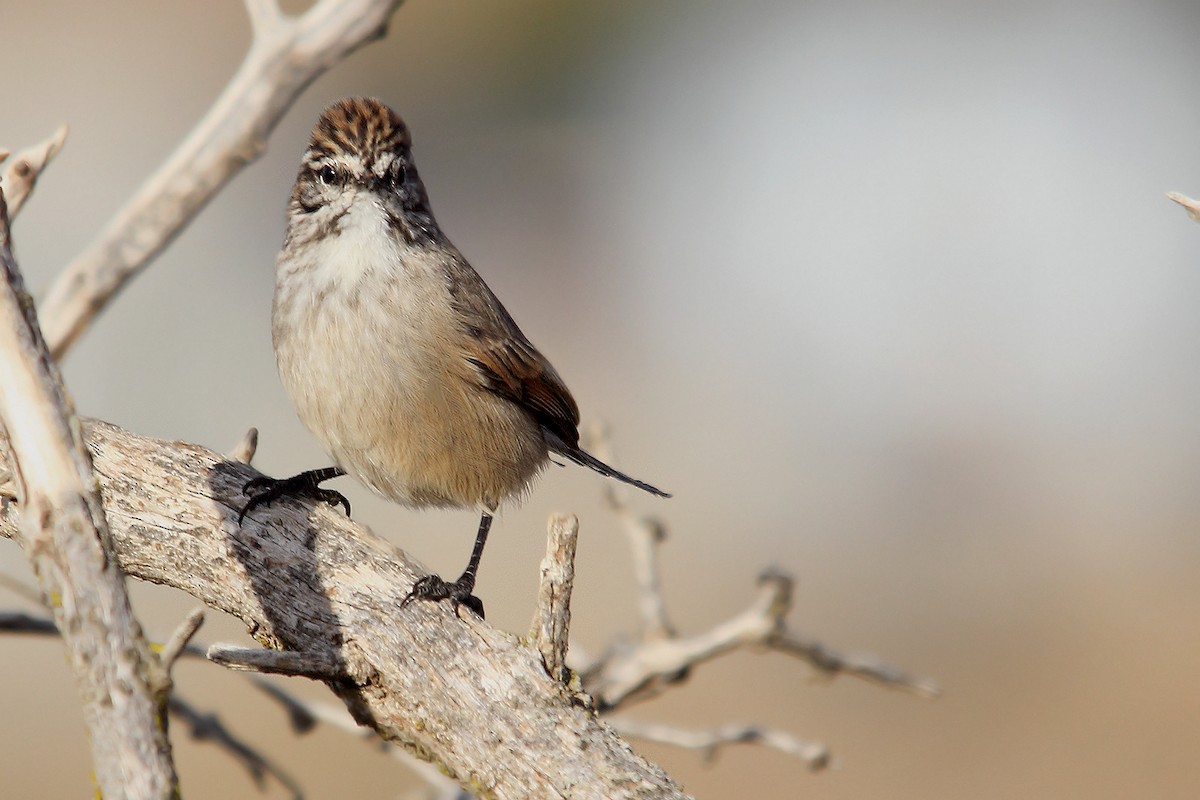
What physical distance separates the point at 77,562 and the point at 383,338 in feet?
6.34

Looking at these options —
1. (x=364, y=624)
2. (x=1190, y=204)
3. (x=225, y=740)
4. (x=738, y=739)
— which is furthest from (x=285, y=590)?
(x=1190, y=204)

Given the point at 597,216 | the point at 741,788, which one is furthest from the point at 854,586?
the point at 597,216

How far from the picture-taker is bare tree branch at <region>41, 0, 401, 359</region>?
4609 millimetres

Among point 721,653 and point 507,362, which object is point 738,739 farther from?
point 507,362

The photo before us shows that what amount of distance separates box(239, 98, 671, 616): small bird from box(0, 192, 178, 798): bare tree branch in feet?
5.01

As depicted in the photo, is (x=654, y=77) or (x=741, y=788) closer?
(x=741, y=788)

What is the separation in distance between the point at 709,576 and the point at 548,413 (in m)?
8.35

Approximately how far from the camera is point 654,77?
19438 mm

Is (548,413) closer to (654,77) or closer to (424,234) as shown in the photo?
(424,234)

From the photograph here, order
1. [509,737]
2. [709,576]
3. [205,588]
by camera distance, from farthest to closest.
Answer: [709,576] < [205,588] < [509,737]

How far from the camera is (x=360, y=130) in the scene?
411 centimetres

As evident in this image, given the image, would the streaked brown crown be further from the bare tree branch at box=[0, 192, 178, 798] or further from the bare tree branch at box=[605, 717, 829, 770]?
the bare tree branch at box=[605, 717, 829, 770]

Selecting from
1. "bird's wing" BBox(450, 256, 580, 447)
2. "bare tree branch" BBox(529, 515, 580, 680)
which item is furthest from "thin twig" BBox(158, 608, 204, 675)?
"bird's wing" BBox(450, 256, 580, 447)

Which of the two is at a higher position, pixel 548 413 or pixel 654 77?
pixel 654 77
